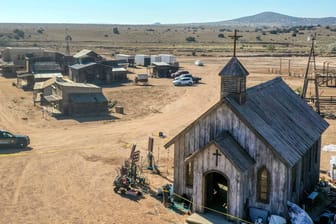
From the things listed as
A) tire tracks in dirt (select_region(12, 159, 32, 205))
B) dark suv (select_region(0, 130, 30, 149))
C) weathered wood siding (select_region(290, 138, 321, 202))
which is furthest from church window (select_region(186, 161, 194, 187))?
dark suv (select_region(0, 130, 30, 149))

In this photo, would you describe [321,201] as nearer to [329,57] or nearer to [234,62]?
[234,62]

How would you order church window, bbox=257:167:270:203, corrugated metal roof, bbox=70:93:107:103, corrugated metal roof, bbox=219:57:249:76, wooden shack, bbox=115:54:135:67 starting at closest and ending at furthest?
church window, bbox=257:167:270:203 → corrugated metal roof, bbox=219:57:249:76 → corrugated metal roof, bbox=70:93:107:103 → wooden shack, bbox=115:54:135:67

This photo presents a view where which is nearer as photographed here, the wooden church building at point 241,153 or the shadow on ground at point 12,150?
the wooden church building at point 241,153

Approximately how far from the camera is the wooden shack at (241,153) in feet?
61.5

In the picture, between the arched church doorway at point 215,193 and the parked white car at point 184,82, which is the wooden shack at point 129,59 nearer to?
the parked white car at point 184,82

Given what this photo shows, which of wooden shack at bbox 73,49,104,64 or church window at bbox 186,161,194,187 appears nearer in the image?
church window at bbox 186,161,194,187

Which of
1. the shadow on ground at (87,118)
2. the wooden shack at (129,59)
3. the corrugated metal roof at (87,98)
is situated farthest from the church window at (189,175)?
the wooden shack at (129,59)

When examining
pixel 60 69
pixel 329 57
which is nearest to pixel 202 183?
pixel 60 69

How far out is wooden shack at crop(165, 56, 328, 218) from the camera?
18.7 metres

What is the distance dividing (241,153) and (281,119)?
137 inches

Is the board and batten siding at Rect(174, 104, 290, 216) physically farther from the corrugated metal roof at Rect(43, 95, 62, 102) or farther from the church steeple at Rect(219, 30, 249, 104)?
the corrugated metal roof at Rect(43, 95, 62, 102)

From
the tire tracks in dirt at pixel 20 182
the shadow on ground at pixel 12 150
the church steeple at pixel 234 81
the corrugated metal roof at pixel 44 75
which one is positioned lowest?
the shadow on ground at pixel 12 150

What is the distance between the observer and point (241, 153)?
19.1 metres

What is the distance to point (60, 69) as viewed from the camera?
68.8 m
